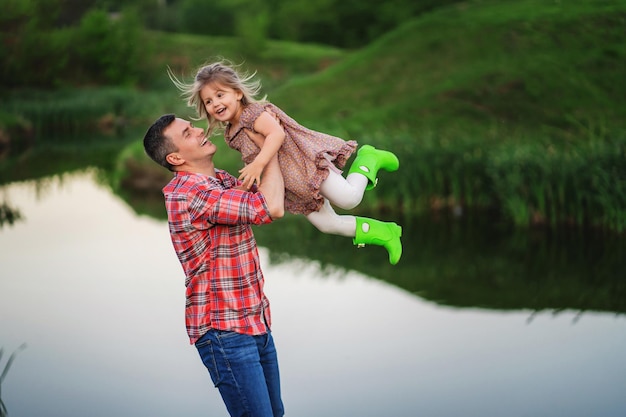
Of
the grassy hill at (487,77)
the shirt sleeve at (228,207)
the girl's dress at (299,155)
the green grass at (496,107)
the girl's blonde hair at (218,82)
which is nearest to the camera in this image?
the shirt sleeve at (228,207)

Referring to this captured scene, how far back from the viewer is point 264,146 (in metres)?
2.68

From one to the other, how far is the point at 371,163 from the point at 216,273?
82cm

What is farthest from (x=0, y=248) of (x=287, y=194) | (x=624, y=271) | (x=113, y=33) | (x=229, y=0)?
(x=229, y=0)

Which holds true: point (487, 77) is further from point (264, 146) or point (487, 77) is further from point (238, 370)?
point (238, 370)

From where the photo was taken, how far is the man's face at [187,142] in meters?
2.58

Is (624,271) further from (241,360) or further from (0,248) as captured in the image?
(0,248)

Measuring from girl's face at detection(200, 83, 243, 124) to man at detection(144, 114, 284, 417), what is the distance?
0.20 meters

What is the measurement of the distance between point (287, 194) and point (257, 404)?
81 cm

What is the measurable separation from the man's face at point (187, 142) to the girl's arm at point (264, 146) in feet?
0.41

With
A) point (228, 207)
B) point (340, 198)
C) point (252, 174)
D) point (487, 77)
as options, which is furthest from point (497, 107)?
point (228, 207)

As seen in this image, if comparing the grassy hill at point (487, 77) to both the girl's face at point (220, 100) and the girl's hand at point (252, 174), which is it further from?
the girl's hand at point (252, 174)

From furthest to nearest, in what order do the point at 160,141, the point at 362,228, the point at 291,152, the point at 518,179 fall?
the point at 518,179 → the point at 362,228 → the point at 291,152 → the point at 160,141

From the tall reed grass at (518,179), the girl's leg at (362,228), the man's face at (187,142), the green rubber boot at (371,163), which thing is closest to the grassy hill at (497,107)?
the tall reed grass at (518,179)

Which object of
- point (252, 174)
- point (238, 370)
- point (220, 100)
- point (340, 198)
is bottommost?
point (238, 370)
